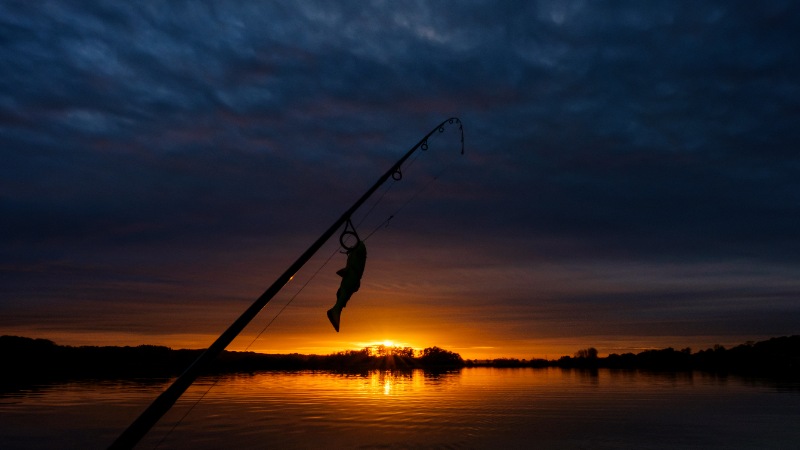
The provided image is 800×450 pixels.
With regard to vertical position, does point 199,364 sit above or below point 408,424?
above

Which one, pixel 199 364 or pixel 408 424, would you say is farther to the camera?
pixel 408 424

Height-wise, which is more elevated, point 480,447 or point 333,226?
point 333,226

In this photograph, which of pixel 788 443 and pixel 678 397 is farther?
pixel 678 397

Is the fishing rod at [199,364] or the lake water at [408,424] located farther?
the lake water at [408,424]

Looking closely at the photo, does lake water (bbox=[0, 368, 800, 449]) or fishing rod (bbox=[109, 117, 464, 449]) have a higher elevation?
fishing rod (bbox=[109, 117, 464, 449])

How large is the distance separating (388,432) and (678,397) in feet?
143

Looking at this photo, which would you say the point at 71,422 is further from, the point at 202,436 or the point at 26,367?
the point at 26,367

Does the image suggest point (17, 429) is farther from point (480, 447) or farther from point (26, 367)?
point (26, 367)

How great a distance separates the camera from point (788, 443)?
28547mm

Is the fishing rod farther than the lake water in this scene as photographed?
No

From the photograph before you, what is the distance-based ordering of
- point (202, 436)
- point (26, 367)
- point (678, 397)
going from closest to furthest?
point (202, 436), point (678, 397), point (26, 367)

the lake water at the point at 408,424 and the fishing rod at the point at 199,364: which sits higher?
the fishing rod at the point at 199,364

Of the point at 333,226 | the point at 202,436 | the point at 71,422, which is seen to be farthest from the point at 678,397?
the point at 333,226

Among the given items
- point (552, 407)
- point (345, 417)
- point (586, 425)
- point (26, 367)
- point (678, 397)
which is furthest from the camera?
point (26, 367)
